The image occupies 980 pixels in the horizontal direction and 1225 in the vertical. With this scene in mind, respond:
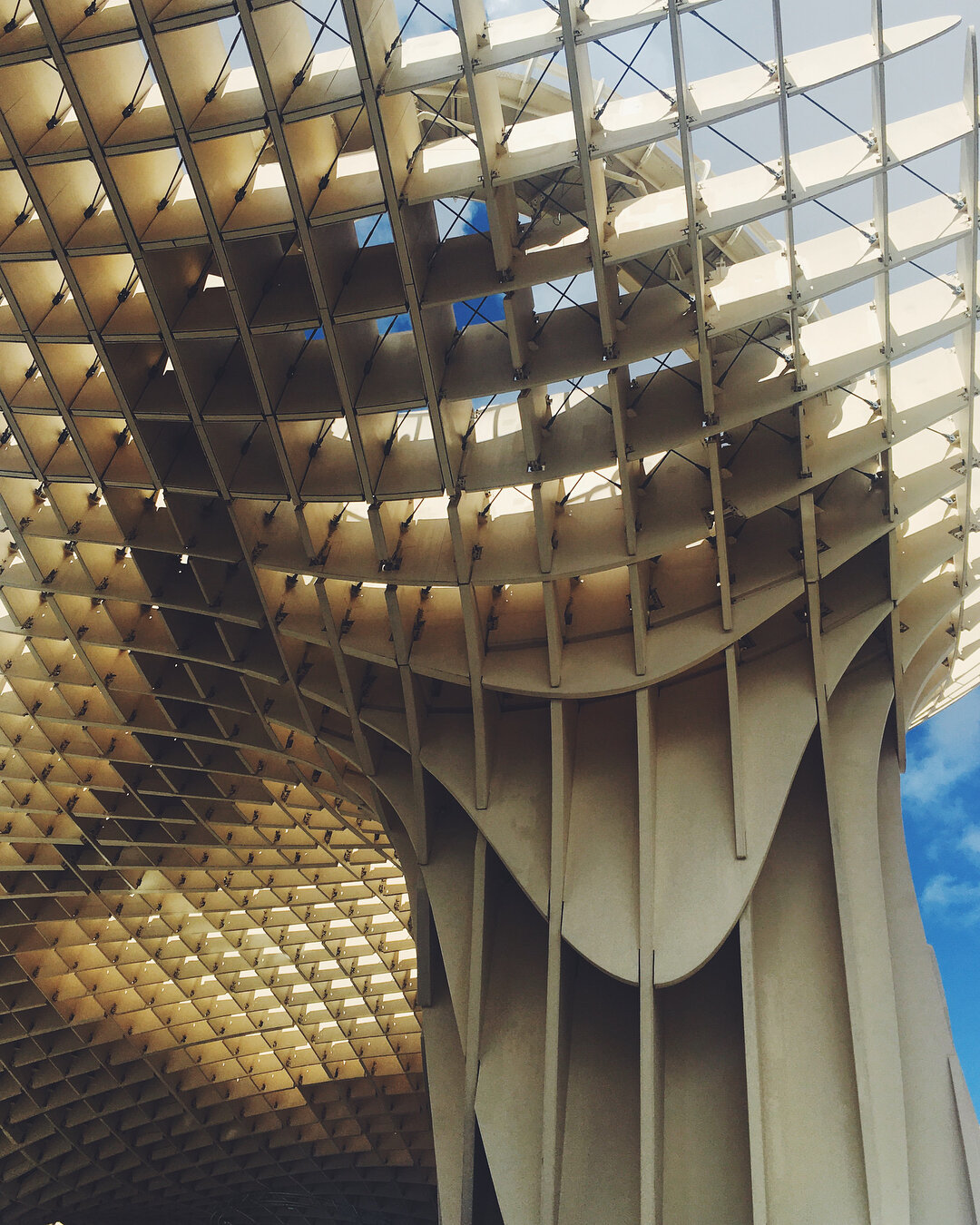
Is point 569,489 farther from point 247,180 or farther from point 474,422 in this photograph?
point 247,180

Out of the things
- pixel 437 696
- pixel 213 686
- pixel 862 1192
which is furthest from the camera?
pixel 213 686

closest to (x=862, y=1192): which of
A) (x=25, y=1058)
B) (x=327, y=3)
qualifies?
(x=327, y=3)

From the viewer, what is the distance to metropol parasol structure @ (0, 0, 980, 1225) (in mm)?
18359

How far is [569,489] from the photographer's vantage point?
25250mm

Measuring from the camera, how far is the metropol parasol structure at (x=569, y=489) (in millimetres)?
18359

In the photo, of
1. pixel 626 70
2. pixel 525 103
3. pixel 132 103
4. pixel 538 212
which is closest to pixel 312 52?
pixel 132 103

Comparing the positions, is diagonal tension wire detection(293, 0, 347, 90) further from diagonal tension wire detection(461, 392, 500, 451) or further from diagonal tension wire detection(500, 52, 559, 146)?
diagonal tension wire detection(461, 392, 500, 451)

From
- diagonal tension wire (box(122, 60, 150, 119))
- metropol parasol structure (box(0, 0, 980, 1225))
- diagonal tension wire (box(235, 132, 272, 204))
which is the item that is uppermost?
diagonal tension wire (box(122, 60, 150, 119))

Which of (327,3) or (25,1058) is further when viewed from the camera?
(25,1058)

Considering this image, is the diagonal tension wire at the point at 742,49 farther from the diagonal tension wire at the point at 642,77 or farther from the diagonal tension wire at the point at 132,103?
the diagonal tension wire at the point at 132,103

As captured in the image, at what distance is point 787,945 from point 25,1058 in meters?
51.7

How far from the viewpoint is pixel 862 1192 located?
19.8 meters

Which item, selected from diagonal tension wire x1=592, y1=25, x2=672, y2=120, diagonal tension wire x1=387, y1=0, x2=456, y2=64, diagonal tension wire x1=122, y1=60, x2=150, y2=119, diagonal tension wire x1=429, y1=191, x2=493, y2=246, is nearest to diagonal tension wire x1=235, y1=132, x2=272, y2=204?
diagonal tension wire x1=122, y1=60, x2=150, y2=119

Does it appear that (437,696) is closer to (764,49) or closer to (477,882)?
(477,882)
